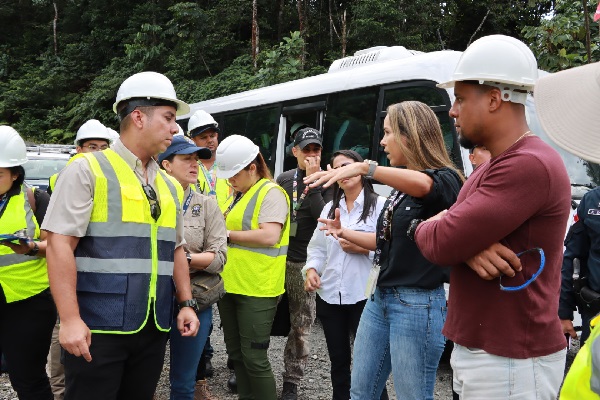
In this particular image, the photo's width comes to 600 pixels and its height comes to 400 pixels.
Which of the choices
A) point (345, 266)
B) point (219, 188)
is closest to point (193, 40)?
point (219, 188)

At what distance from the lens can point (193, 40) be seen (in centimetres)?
2411

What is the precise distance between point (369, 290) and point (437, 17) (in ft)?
65.3

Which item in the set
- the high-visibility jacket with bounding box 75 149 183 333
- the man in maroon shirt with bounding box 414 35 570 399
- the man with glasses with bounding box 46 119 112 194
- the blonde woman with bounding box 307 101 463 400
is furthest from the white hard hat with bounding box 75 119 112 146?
the man in maroon shirt with bounding box 414 35 570 399

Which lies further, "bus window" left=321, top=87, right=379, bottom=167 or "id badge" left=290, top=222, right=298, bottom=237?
"bus window" left=321, top=87, right=379, bottom=167

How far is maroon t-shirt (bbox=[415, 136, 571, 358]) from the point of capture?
2.06 m

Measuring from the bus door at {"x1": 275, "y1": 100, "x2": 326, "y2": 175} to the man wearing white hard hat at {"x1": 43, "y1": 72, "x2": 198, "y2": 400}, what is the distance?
5.97 meters

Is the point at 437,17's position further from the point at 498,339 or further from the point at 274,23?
the point at 498,339

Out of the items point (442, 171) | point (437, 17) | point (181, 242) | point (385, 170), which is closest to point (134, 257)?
point (181, 242)

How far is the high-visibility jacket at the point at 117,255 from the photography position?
2.69 meters

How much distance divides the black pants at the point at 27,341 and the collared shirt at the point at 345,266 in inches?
66.2

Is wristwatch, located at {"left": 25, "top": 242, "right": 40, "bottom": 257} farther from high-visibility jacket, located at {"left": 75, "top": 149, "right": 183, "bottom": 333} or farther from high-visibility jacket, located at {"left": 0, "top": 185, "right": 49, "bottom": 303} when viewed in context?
high-visibility jacket, located at {"left": 75, "top": 149, "right": 183, "bottom": 333}

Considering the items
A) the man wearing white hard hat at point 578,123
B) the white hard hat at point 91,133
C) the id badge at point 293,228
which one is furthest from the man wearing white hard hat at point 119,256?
the white hard hat at point 91,133

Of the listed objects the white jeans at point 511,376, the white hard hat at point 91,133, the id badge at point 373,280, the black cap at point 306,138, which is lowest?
the white jeans at point 511,376

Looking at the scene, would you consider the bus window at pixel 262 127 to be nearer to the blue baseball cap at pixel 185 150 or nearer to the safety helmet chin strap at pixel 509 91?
the blue baseball cap at pixel 185 150
